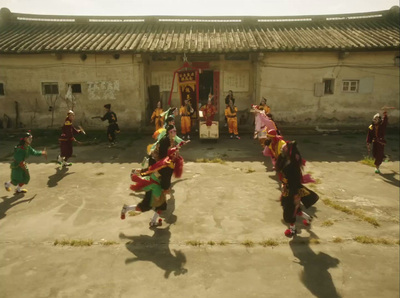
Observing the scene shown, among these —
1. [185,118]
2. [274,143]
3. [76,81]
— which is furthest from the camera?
[76,81]

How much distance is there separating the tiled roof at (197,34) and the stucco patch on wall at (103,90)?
56.8 inches

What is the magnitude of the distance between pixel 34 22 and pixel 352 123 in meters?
16.3

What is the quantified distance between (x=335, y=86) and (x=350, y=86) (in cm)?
74

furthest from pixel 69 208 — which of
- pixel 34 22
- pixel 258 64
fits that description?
pixel 34 22

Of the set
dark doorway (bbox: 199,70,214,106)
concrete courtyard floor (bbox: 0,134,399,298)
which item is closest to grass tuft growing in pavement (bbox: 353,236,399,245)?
concrete courtyard floor (bbox: 0,134,399,298)

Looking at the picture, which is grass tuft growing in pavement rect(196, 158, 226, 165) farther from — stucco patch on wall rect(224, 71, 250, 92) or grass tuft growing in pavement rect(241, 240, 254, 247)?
stucco patch on wall rect(224, 71, 250, 92)

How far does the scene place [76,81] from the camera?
1333cm

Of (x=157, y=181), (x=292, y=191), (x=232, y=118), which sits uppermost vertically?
(x=232, y=118)

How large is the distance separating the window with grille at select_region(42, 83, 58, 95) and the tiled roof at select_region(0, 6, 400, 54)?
155 centimetres

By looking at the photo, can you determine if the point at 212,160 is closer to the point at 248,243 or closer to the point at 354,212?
the point at 354,212

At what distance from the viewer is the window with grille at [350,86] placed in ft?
44.5

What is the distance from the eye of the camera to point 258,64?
13.3 meters

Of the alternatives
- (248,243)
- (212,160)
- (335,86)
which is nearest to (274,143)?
(248,243)

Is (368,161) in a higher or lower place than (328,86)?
lower
